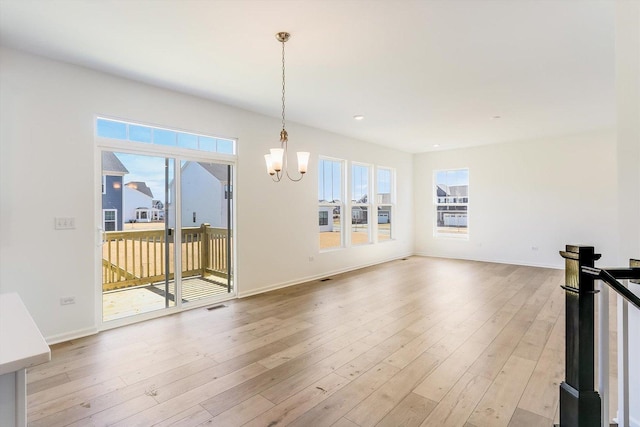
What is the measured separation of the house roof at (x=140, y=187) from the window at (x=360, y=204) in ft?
13.3

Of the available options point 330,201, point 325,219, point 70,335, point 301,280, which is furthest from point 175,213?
point 330,201

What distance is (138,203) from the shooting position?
3832mm

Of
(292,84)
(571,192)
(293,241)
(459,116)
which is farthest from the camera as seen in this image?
(571,192)

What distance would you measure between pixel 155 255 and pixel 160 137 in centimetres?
149

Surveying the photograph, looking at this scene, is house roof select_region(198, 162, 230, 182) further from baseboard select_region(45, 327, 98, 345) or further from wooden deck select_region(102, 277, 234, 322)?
→ baseboard select_region(45, 327, 98, 345)

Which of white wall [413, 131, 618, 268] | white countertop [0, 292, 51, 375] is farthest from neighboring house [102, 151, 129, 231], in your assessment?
white wall [413, 131, 618, 268]

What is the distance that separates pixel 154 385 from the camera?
238cm

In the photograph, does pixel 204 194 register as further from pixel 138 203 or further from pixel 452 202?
pixel 452 202

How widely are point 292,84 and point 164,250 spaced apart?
8.61ft

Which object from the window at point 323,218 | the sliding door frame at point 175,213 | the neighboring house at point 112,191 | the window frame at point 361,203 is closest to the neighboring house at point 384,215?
the window frame at point 361,203

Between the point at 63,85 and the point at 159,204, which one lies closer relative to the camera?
the point at 63,85

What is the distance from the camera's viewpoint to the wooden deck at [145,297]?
12.3 ft

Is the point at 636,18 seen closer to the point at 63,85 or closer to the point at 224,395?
the point at 224,395

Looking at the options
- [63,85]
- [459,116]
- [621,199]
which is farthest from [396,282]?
[63,85]
